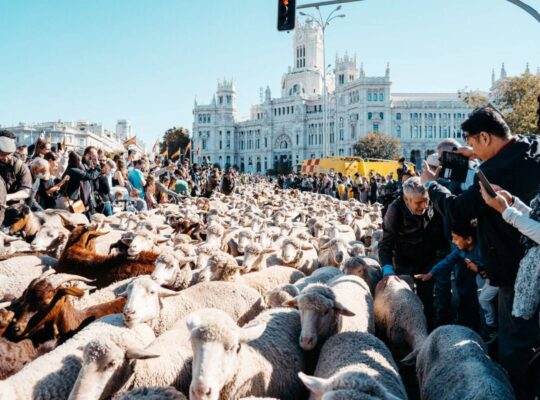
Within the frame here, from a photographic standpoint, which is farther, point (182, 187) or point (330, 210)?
point (182, 187)

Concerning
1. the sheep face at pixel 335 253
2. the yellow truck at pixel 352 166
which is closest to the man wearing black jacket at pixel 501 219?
the sheep face at pixel 335 253

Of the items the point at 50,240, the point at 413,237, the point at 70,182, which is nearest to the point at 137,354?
the point at 413,237

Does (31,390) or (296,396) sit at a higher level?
(31,390)

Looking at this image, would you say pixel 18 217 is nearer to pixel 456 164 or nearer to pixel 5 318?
pixel 5 318

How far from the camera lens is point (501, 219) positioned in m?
2.64

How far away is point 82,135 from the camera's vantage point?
4464 inches

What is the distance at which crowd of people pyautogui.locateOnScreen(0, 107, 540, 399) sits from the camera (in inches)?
94.4

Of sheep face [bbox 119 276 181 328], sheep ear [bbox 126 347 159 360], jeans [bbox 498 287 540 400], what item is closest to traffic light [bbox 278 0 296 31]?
sheep face [bbox 119 276 181 328]

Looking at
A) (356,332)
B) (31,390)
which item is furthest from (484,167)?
(31,390)

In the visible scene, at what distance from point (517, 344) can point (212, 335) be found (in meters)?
1.56

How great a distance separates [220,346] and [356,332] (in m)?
1.15

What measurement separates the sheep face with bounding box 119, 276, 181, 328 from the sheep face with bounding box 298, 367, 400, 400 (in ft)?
4.57

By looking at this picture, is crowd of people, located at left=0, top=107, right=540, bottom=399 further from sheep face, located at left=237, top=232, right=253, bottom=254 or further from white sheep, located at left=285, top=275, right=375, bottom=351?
sheep face, located at left=237, top=232, right=253, bottom=254

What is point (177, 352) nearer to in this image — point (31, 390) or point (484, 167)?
point (31, 390)
